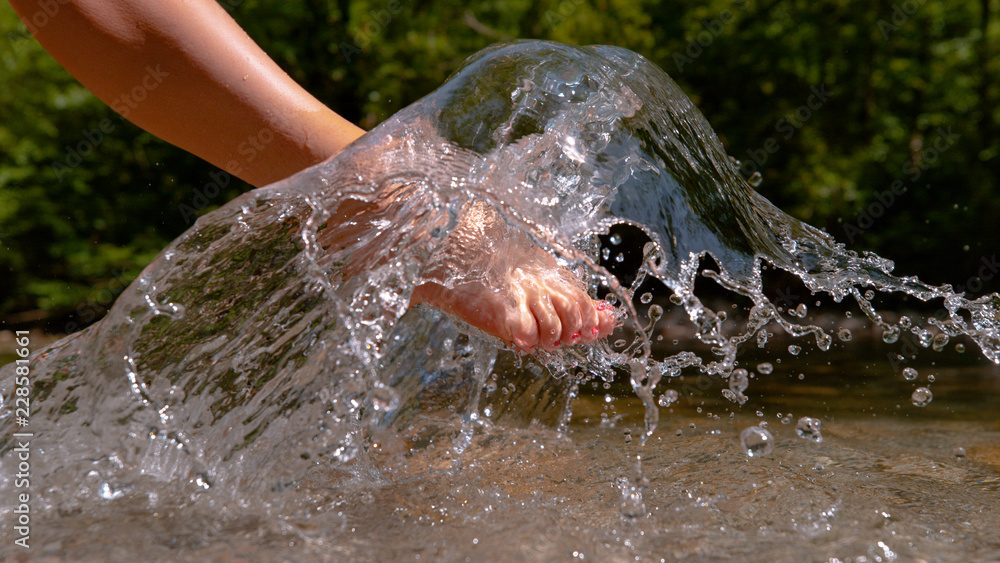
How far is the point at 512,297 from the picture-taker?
178cm

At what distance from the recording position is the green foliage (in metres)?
5.10

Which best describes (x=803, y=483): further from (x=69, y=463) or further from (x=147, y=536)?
(x=69, y=463)

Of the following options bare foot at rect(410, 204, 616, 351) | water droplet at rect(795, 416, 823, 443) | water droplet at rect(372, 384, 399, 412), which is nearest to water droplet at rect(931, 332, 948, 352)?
water droplet at rect(795, 416, 823, 443)

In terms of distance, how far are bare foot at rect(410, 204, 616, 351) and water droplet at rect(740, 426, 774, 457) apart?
395 mm

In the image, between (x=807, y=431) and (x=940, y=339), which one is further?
(x=940, y=339)

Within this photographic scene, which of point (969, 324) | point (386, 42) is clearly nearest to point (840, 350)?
point (969, 324)

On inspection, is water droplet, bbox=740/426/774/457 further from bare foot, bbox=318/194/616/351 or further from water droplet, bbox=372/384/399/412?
water droplet, bbox=372/384/399/412

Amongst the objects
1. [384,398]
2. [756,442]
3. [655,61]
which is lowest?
[384,398]

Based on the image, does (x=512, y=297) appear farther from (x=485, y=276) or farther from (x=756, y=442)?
(x=756, y=442)

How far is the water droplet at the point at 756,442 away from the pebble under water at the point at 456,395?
14mm

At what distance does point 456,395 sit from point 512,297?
Answer: 511mm

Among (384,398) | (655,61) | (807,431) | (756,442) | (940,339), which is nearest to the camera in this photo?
(384,398)

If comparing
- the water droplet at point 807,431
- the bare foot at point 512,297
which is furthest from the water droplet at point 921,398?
the bare foot at point 512,297

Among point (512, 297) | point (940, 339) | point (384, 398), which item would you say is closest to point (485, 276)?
point (512, 297)
